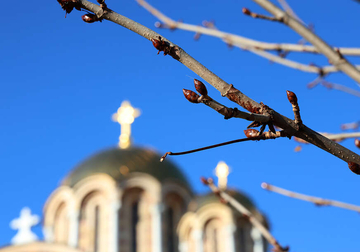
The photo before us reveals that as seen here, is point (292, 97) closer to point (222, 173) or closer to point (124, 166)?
point (124, 166)

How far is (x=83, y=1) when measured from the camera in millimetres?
1977

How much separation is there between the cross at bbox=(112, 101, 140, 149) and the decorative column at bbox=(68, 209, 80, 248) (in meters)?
3.29

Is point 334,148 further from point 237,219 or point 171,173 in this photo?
point 237,219

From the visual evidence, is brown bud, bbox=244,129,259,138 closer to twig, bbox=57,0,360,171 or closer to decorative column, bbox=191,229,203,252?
twig, bbox=57,0,360,171

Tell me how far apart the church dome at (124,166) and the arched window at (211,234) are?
1.54m

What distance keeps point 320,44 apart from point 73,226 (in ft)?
49.9

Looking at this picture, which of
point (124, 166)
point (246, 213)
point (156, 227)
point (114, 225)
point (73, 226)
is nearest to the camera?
point (246, 213)

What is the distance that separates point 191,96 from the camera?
1.67 m

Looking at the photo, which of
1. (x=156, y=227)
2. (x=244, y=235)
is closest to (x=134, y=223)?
(x=156, y=227)

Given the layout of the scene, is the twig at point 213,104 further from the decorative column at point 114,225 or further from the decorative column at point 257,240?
the decorative column at point 257,240

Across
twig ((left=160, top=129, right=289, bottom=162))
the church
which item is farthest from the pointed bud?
the church

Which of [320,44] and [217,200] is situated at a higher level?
[217,200]

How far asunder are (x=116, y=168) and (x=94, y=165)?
71cm

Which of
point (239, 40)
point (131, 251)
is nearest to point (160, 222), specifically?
point (131, 251)
